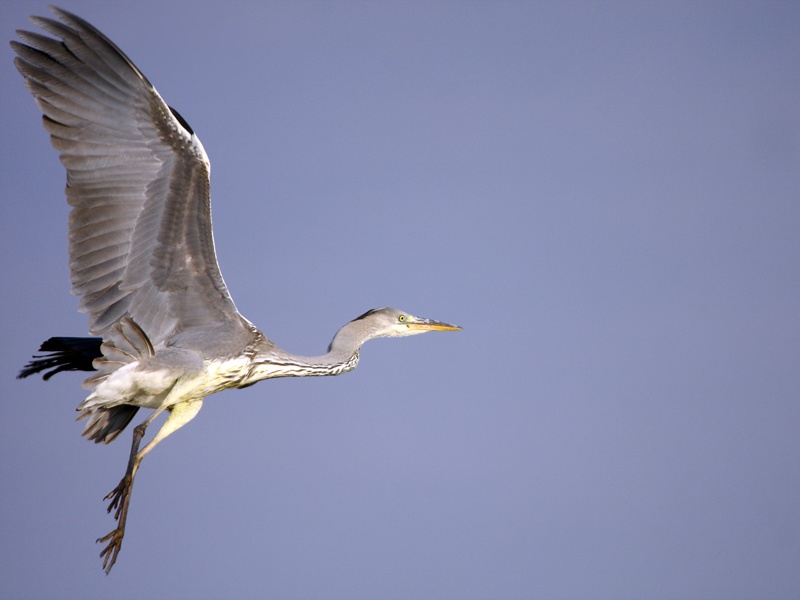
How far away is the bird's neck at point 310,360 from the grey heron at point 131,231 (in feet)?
1.01

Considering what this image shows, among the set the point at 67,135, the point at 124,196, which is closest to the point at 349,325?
the point at 124,196

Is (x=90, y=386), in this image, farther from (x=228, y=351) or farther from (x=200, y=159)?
(x=200, y=159)

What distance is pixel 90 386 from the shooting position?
8.24m

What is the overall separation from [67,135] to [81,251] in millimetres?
1191

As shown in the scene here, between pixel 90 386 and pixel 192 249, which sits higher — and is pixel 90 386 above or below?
below

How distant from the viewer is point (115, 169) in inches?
328

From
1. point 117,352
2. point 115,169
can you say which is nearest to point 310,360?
point 117,352

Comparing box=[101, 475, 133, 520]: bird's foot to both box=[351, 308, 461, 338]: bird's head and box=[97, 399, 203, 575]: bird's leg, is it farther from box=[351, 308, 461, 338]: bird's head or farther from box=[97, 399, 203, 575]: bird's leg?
box=[351, 308, 461, 338]: bird's head

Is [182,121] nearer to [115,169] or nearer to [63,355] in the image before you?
[115,169]

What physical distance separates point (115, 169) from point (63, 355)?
273cm

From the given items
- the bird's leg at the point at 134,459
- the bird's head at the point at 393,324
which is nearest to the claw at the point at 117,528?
the bird's leg at the point at 134,459

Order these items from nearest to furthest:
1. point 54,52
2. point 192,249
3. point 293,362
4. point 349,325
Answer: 1. point 54,52
2. point 192,249
3. point 293,362
4. point 349,325

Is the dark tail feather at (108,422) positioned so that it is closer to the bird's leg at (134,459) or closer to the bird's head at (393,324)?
the bird's leg at (134,459)

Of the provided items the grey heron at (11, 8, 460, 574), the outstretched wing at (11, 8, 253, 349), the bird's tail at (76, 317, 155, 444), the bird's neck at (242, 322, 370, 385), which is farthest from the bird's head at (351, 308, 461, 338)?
the bird's tail at (76, 317, 155, 444)
